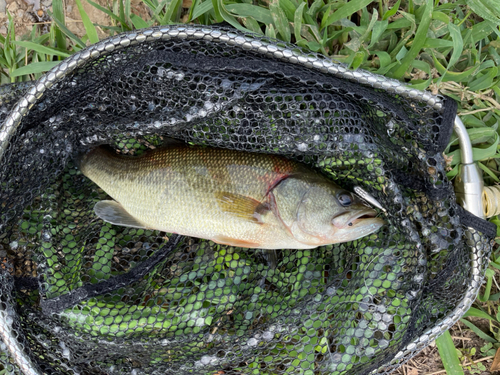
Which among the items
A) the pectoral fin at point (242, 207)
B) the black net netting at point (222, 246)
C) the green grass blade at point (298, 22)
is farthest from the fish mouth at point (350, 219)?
the green grass blade at point (298, 22)

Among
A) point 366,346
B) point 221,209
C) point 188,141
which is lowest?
point 366,346

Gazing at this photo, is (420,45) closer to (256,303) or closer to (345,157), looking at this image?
(345,157)

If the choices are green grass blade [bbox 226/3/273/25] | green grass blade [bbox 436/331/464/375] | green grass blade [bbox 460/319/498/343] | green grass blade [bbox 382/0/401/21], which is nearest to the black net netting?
green grass blade [bbox 226/3/273/25]

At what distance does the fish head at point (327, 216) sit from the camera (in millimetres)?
2275

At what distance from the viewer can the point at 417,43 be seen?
2.31 metres

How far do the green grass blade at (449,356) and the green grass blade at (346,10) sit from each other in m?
2.53

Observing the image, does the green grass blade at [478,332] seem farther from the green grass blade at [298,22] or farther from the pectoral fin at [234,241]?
the green grass blade at [298,22]

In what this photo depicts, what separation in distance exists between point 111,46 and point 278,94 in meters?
1.02

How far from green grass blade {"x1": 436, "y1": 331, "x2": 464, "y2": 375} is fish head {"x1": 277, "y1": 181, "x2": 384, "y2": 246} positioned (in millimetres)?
1361

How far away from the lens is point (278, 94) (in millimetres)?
2139

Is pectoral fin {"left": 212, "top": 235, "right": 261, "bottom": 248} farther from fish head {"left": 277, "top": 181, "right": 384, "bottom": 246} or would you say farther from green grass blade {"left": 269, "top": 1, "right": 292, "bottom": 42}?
green grass blade {"left": 269, "top": 1, "right": 292, "bottom": 42}

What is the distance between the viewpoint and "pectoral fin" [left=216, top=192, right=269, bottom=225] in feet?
7.68

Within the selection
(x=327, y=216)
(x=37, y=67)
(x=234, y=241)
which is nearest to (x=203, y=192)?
Answer: (x=234, y=241)

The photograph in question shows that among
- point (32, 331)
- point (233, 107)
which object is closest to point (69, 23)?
point (233, 107)
